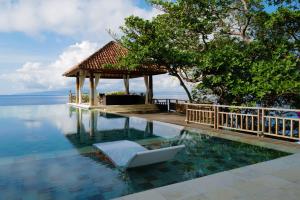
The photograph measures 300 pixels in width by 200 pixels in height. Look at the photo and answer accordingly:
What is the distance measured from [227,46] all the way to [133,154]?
890 cm

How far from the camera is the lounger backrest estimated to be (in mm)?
4682

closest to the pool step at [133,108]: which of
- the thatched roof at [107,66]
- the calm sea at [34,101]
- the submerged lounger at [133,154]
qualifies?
the thatched roof at [107,66]

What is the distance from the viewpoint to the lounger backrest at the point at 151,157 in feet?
15.4

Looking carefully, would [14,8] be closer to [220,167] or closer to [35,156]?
[35,156]

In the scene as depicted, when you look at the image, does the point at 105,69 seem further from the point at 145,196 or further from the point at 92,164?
the point at 145,196

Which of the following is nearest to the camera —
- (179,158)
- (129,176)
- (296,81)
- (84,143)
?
(129,176)

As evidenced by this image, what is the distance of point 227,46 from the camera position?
476 inches

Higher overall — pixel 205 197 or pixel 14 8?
pixel 14 8

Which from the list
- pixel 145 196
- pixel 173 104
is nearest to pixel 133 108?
pixel 173 104

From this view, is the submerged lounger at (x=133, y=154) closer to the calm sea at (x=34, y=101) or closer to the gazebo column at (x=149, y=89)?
the gazebo column at (x=149, y=89)

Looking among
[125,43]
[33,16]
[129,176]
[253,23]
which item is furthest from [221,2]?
[129,176]

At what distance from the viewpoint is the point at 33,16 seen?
10000 mm

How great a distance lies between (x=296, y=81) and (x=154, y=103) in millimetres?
12067

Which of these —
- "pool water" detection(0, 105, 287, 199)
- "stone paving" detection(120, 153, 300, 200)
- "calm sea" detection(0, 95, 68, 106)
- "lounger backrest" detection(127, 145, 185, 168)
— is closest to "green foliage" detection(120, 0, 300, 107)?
"pool water" detection(0, 105, 287, 199)
